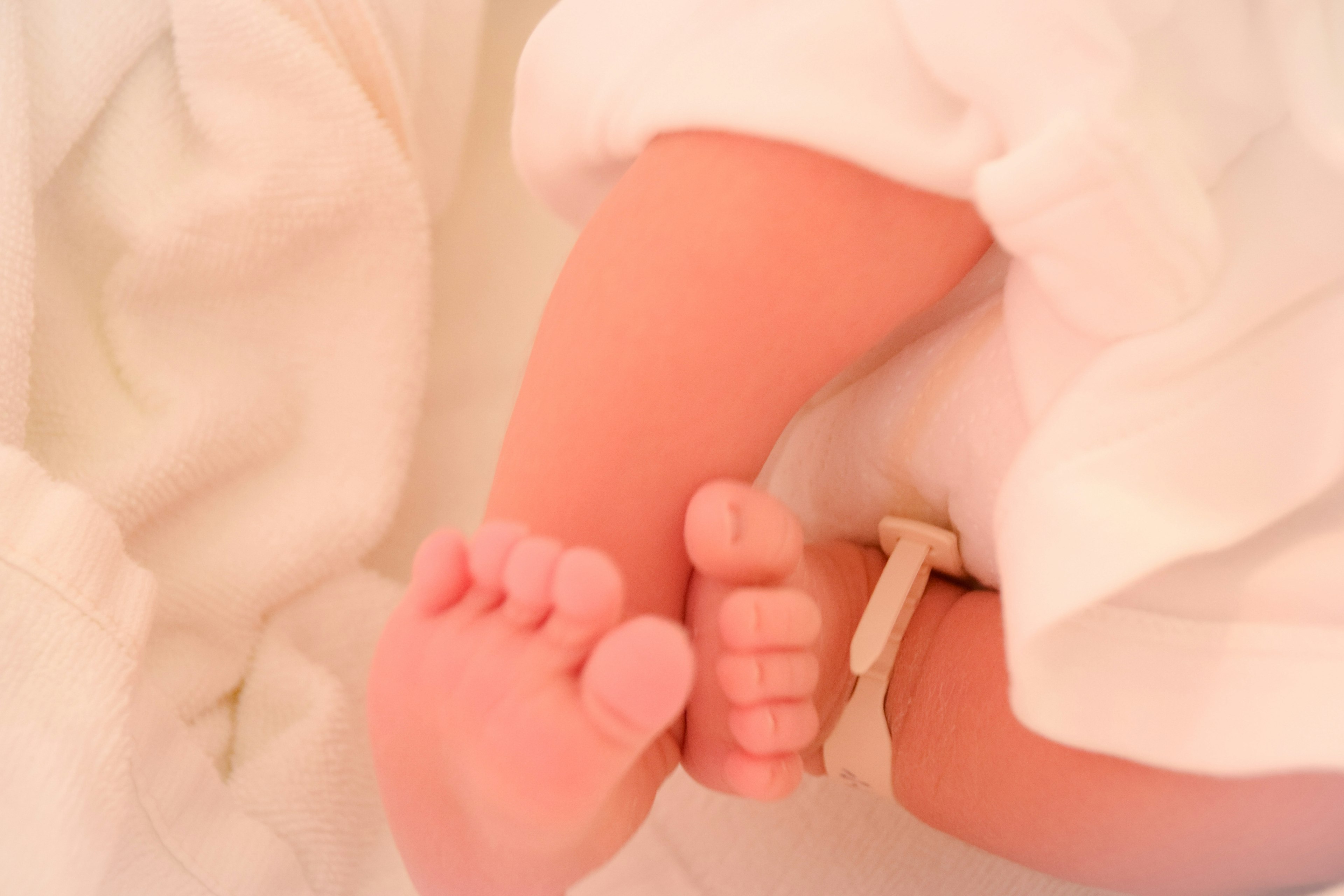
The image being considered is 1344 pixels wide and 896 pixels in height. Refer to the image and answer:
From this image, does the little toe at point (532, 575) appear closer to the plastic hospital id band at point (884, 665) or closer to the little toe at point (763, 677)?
the little toe at point (763, 677)

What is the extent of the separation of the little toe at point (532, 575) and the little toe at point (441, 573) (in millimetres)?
33

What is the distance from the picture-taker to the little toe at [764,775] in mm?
447

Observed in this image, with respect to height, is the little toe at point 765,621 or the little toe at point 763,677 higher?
the little toe at point 765,621

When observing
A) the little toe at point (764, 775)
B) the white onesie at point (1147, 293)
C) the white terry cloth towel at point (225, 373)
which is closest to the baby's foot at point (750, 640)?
the little toe at point (764, 775)

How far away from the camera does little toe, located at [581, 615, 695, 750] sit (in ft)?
1.09

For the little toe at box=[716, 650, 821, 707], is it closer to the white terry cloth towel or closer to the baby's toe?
the baby's toe

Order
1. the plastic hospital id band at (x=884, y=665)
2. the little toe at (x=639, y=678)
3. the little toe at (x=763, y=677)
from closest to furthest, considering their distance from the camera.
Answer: the little toe at (x=639, y=678) → the little toe at (x=763, y=677) → the plastic hospital id band at (x=884, y=665)

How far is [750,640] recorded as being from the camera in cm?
43

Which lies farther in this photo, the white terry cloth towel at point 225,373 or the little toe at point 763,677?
the white terry cloth towel at point 225,373

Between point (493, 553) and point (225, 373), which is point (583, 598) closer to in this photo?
point (493, 553)

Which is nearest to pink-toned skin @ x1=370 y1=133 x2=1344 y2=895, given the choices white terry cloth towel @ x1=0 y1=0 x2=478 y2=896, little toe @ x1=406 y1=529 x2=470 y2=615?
little toe @ x1=406 y1=529 x2=470 y2=615

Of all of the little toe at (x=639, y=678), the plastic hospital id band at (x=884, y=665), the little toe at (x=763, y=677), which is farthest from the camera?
the plastic hospital id band at (x=884, y=665)

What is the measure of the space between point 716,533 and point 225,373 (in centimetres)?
43

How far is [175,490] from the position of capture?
0.64m
